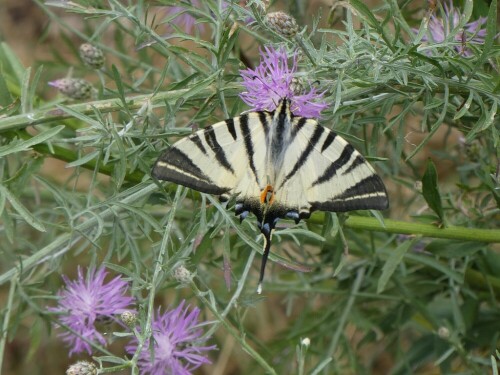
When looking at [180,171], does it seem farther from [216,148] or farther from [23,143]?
[23,143]

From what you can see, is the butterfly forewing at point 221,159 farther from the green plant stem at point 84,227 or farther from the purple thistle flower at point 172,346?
the purple thistle flower at point 172,346

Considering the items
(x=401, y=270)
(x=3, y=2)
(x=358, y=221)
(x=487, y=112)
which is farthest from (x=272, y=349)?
(x=3, y=2)

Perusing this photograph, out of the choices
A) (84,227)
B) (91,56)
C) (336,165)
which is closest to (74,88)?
(91,56)

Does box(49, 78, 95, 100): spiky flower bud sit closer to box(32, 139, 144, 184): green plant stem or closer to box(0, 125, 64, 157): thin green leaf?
box(32, 139, 144, 184): green plant stem

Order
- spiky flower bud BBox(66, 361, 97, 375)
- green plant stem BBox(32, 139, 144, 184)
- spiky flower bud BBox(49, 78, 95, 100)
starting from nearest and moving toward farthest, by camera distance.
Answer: spiky flower bud BBox(66, 361, 97, 375), green plant stem BBox(32, 139, 144, 184), spiky flower bud BBox(49, 78, 95, 100)

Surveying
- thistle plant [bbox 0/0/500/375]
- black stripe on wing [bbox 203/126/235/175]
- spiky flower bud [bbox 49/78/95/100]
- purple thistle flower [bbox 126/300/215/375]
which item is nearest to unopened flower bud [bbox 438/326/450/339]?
thistle plant [bbox 0/0/500/375]

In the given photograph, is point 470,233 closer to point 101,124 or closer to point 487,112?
point 487,112
